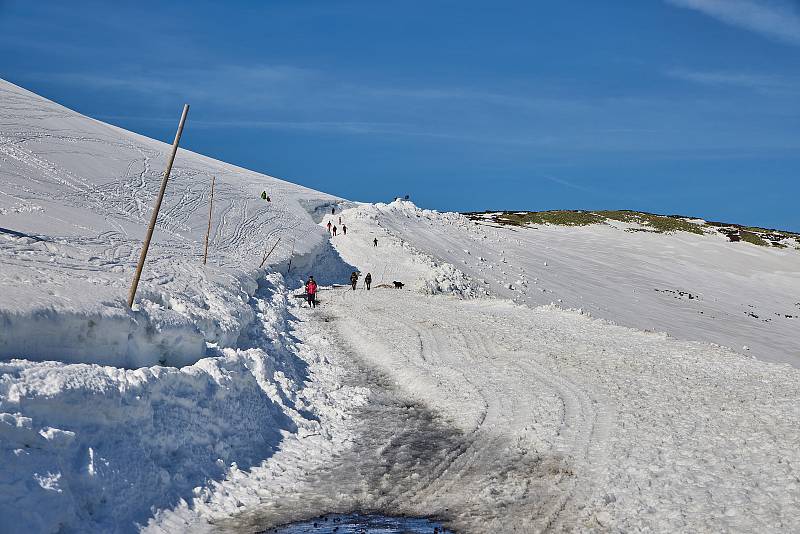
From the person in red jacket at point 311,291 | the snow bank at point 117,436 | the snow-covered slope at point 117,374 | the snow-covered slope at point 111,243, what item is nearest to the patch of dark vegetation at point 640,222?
the snow-covered slope at point 111,243

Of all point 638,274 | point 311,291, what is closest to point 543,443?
point 311,291

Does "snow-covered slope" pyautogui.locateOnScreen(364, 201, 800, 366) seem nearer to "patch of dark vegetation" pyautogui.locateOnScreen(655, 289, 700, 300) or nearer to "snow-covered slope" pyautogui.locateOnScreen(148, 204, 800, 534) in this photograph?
"patch of dark vegetation" pyautogui.locateOnScreen(655, 289, 700, 300)

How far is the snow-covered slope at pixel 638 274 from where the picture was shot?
48.5m

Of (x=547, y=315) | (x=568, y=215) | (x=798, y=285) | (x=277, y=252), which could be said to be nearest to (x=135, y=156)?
(x=277, y=252)

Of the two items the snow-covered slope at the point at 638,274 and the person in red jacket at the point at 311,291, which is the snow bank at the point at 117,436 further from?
the snow-covered slope at the point at 638,274

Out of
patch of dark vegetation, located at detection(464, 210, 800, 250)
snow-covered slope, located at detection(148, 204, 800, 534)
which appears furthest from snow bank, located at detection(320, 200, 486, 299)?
patch of dark vegetation, located at detection(464, 210, 800, 250)

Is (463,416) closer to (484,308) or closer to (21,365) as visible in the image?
(21,365)

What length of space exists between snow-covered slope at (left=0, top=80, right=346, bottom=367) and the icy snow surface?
0.32 ft

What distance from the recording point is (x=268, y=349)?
21047mm

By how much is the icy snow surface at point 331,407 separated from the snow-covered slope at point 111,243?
10cm

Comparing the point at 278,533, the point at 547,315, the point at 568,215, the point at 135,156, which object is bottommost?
the point at 278,533

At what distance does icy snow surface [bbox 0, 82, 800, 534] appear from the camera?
33.9 ft

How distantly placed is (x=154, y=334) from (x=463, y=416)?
762cm

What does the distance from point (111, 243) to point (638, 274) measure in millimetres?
56398
